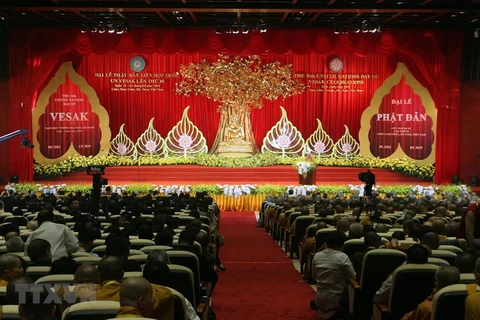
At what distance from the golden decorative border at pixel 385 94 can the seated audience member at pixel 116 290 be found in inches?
767

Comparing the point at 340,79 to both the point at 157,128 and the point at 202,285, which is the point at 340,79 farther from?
the point at 202,285

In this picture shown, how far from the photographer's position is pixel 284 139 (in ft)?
78.3

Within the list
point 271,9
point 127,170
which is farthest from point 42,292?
point 127,170

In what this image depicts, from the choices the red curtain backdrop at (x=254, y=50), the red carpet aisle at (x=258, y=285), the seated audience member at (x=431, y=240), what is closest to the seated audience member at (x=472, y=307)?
the seated audience member at (x=431, y=240)

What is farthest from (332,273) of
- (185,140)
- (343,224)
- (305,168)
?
(185,140)

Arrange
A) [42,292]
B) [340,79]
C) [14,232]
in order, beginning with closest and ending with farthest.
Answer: [42,292], [14,232], [340,79]

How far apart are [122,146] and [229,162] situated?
3772 mm

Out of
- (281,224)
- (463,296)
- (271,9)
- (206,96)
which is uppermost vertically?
(271,9)

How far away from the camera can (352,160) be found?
22.6m

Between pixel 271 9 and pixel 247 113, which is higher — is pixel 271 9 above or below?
above

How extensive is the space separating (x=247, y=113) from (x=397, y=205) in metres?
12.6

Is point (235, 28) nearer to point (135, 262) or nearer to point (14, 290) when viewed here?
point (135, 262)

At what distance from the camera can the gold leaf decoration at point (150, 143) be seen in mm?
23438

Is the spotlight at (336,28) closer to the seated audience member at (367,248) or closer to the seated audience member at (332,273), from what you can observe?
the seated audience member at (332,273)
